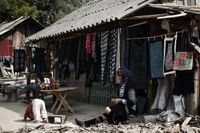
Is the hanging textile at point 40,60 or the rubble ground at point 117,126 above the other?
the hanging textile at point 40,60

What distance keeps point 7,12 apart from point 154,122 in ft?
93.1

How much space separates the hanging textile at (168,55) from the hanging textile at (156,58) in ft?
0.70

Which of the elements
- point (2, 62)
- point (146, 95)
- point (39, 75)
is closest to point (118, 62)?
point (146, 95)

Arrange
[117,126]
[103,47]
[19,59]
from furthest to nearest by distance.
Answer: [19,59]
[103,47]
[117,126]

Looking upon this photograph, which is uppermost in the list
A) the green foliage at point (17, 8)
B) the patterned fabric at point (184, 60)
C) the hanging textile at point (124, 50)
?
the green foliage at point (17, 8)

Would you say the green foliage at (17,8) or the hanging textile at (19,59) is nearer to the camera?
the hanging textile at (19,59)

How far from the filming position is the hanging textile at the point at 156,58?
10328mm

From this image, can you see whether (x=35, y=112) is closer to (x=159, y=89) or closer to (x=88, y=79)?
(x=159, y=89)

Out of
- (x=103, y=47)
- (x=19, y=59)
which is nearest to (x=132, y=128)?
(x=103, y=47)

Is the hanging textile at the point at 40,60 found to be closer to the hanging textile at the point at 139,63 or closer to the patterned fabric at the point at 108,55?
the patterned fabric at the point at 108,55

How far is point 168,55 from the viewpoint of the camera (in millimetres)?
10000

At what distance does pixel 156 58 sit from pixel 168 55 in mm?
541

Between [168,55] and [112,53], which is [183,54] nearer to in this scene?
[168,55]

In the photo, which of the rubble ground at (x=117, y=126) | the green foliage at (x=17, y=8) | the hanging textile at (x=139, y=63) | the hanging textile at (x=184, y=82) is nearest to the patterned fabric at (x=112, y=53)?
the hanging textile at (x=139, y=63)
